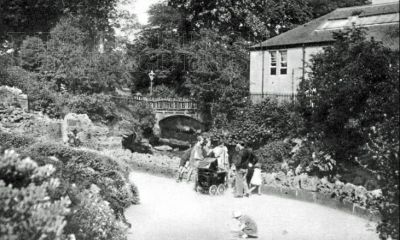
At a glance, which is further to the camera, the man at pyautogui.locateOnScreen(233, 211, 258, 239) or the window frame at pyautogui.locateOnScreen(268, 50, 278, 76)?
the window frame at pyautogui.locateOnScreen(268, 50, 278, 76)

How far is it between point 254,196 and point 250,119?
14825 mm

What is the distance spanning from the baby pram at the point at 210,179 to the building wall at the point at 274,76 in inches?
662

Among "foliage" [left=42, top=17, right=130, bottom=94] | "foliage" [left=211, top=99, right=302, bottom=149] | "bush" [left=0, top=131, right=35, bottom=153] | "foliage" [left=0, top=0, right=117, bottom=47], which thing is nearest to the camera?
"bush" [left=0, top=131, right=35, bottom=153]

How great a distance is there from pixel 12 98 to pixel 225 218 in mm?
15419

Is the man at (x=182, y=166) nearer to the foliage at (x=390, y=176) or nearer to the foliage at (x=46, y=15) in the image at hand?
the foliage at (x=390, y=176)

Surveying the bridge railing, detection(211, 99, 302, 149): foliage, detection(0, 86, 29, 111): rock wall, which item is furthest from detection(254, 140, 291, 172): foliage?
the bridge railing

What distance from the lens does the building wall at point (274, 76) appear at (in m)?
32.2

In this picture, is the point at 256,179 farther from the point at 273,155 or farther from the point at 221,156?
the point at 273,155

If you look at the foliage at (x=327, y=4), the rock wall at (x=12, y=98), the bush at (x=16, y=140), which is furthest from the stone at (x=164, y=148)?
the bush at (x=16, y=140)

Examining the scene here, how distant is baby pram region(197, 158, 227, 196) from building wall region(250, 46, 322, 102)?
662 inches

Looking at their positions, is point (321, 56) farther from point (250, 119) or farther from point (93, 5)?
point (93, 5)

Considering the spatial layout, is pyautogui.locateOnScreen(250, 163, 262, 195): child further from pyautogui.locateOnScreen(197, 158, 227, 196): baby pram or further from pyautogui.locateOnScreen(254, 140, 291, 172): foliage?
pyautogui.locateOnScreen(254, 140, 291, 172): foliage

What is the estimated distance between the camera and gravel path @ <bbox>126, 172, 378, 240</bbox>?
440 inches

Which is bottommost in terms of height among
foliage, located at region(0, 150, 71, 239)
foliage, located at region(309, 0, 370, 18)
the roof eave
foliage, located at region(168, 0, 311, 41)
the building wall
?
foliage, located at region(0, 150, 71, 239)
